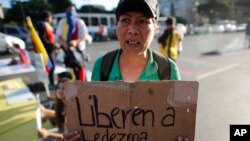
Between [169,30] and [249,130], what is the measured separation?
274cm

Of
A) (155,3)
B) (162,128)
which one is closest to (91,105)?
(162,128)

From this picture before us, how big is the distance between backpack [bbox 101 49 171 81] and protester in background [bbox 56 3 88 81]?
296 cm

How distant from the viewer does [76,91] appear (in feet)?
3.76

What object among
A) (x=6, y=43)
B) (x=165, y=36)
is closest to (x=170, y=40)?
(x=165, y=36)

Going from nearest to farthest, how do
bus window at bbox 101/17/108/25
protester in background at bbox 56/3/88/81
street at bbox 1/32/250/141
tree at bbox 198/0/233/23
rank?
street at bbox 1/32/250/141 < protester in background at bbox 56/3/88/81 < bus window at bbox 101/17/108/25 < tree at bbox 198/0/233/23

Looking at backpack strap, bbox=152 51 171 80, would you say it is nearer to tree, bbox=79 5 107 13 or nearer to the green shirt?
the green shirt

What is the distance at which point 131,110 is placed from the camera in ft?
3.74

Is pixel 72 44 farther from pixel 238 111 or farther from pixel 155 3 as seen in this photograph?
pixel 155 3

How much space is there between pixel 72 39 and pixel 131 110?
3490 millimetres

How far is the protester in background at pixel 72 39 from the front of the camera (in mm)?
4336

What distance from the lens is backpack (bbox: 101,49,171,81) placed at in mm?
1344

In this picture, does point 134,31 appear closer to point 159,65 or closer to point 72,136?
point 159,65

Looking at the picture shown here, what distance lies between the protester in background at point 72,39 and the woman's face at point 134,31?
3089 millimetres

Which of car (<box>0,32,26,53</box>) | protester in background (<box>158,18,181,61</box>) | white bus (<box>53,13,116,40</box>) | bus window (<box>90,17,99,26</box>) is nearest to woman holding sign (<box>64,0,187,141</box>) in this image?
car (<box>0,32,26,53</box>)
